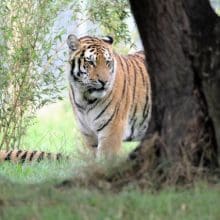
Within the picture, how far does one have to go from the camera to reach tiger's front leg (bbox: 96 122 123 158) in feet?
31.6

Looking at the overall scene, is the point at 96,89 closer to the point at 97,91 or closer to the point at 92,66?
the point at 97,91

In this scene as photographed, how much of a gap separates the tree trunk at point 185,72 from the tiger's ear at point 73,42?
3.65 meters

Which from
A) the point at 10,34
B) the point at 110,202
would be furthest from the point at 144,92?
the point at 110,202

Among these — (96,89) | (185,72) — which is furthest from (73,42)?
(185,72)

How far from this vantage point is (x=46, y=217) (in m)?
5.18

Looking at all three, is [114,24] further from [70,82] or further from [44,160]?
[44,160]

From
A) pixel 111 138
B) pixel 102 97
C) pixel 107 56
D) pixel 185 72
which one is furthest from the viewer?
pixel 107 56

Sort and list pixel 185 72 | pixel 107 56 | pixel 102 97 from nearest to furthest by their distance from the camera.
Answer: pixel 185 72, pixel 102 97, pixel 107 56

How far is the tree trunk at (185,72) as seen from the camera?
6207 millimetres

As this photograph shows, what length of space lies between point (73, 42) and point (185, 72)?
3893 millimetres

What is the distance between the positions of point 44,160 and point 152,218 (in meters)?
4.69

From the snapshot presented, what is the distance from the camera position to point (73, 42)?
1001cm

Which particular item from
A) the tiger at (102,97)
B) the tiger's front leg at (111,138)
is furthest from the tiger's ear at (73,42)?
the tiger's front leg at (111,138)

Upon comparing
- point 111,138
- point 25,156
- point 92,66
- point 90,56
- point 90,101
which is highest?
point 90,56
